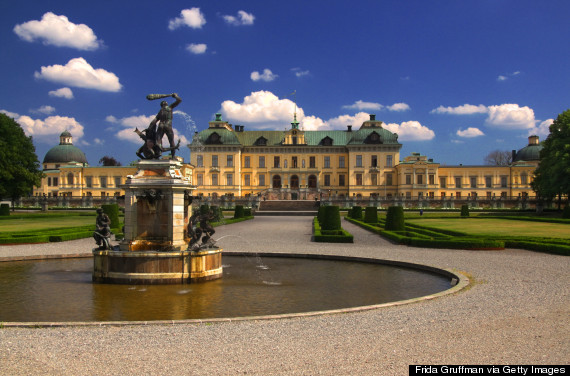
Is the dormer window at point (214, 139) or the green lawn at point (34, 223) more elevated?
the dormer window at point (214, 139)

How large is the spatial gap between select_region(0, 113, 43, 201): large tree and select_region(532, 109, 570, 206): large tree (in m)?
50.9

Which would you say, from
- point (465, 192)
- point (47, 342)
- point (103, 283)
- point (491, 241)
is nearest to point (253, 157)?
point (465, 192)

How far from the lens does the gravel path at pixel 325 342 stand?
5949 millimetres

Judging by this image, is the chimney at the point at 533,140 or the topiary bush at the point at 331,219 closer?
the topiary bush at the point at 331,219

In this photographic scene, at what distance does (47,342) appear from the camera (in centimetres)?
696

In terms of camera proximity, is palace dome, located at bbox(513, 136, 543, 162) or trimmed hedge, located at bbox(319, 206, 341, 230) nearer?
trimmed hedge, located at bbox(319, 206, 341, 230)

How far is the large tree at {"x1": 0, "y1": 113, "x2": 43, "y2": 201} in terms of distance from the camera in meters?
46.6

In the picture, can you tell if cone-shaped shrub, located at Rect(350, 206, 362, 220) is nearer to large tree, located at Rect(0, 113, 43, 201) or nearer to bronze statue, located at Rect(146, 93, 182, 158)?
bronze statue, located at Rect(146, 93, 182, 158)

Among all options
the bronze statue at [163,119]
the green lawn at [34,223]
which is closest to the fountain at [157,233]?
the bronze statue at [163,119]

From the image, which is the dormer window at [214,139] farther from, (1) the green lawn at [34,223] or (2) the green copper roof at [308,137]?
(1) the green lawn at [34,223]

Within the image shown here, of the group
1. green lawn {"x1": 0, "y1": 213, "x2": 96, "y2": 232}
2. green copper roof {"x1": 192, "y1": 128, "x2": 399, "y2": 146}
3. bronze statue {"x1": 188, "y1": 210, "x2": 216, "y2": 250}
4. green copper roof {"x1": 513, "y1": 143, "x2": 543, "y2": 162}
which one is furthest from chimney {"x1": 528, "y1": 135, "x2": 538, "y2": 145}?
bronze statue {"x1": 188, "y1": 210, "x2": 216, "y2": 250}

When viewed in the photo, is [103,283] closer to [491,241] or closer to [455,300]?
[455,300]

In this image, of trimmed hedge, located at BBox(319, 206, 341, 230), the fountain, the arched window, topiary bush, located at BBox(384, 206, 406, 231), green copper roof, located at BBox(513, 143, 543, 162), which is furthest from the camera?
green copper roof, located at BBox(513, 143, 543, 162)

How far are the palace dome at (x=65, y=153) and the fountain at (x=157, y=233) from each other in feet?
296
